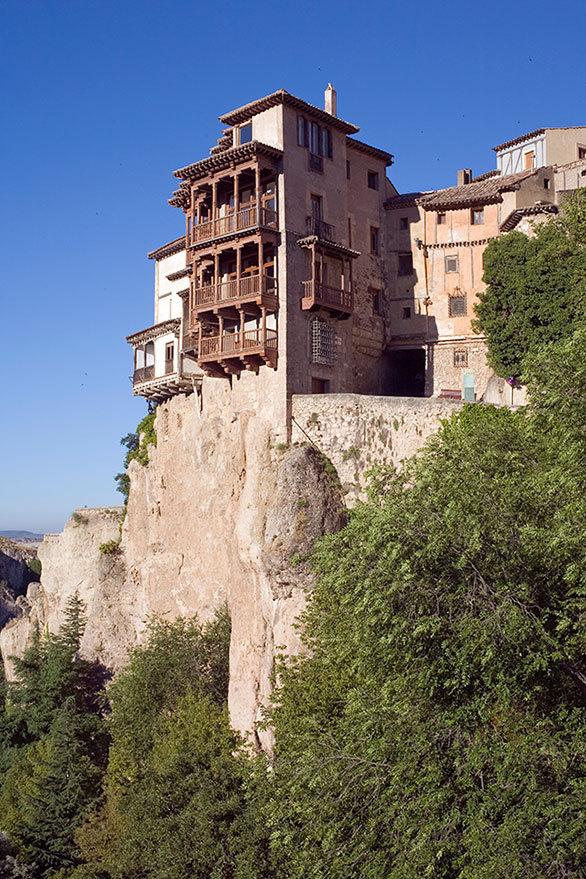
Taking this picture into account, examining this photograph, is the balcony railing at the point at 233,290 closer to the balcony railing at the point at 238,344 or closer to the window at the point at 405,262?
the balcony railing at the point at 238,344

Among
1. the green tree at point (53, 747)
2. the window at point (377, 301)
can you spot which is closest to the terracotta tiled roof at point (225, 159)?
the window at point (377, 301)

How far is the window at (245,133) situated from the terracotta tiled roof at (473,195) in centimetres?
883

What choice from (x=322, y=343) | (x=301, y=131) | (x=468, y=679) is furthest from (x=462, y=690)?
(x=301, y=131)

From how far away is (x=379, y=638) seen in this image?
57.9ft

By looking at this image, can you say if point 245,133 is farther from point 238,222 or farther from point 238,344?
point 238,344

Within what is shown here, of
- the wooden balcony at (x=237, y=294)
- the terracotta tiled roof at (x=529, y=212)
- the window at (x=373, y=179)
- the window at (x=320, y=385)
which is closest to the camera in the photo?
the wooden balcony at (x=237, y=294)

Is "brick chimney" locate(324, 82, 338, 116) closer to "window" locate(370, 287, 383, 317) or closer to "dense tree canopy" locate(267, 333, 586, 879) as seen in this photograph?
"window" locate(370, 287, 383, 317)

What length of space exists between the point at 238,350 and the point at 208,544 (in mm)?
9782

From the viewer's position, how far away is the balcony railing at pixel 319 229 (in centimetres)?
3588

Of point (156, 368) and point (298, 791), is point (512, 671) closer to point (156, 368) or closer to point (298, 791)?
point (298, 791)

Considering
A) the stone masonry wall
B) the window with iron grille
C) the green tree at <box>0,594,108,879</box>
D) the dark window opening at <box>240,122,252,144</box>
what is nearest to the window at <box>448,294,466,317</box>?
the window with iron grille

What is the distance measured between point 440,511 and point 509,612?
2694mm

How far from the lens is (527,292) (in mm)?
34906

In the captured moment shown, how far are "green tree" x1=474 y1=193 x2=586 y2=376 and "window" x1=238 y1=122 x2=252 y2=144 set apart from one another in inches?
427
